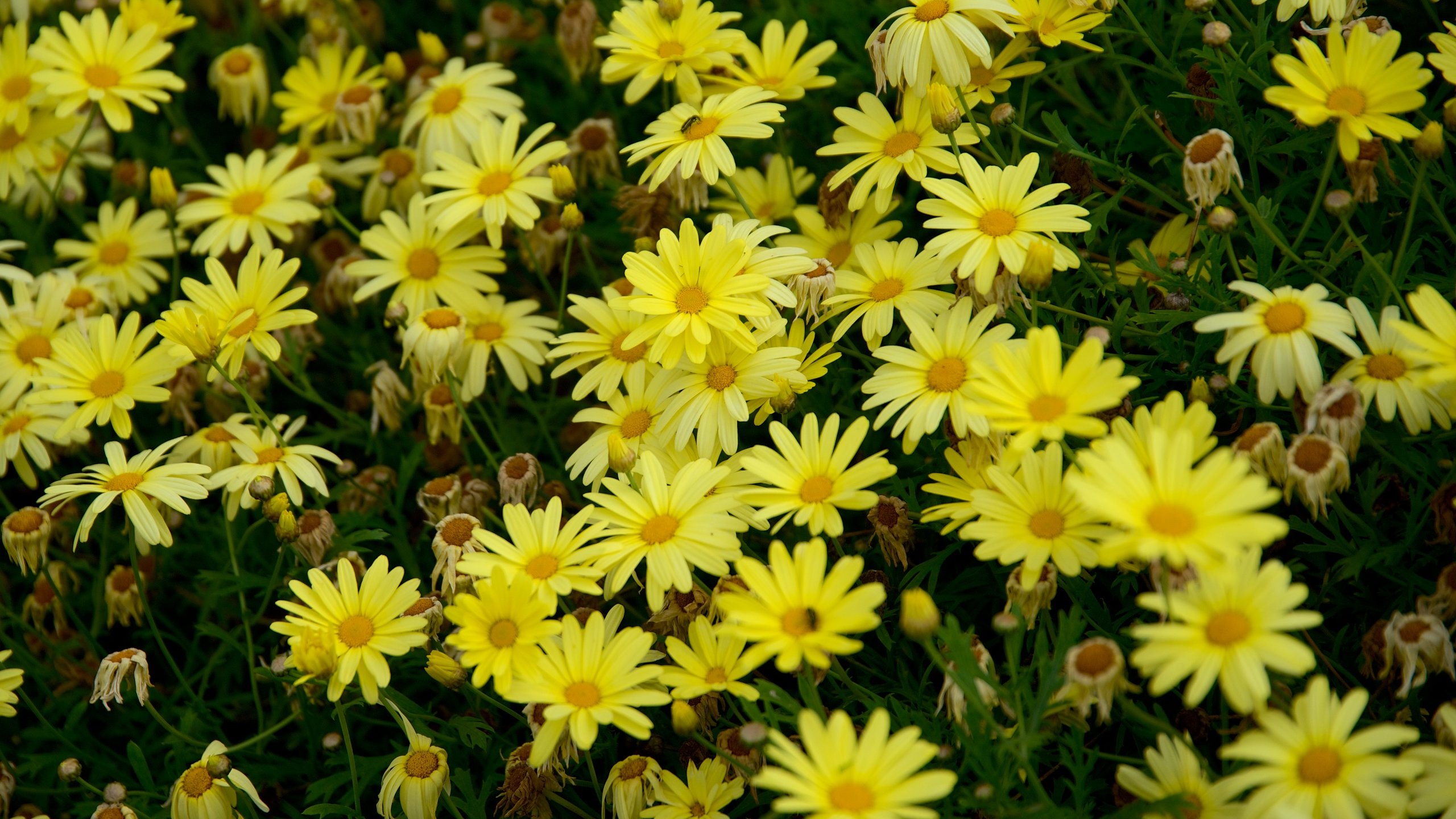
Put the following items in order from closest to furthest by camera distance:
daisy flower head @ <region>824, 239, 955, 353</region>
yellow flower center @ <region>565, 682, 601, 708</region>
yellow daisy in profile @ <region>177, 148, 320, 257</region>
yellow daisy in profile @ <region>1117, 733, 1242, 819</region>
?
yellow daisy in profile @ <region>1117, 733, 1242, 819</region> < yellow flower center @ <region>565, 682, 601, 708</region> < daisy flower head @ <region>824, 239, 955, 353</region> < yellow daisy in profile @ <region>177, 148, 320, 257</region>

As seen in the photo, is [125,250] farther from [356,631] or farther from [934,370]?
[934,370]

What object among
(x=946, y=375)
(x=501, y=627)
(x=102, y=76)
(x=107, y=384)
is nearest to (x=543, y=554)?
(x=501, y=627)

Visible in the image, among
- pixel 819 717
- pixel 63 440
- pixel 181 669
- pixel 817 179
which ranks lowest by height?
pixel 181 669

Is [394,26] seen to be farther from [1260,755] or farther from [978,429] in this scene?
[1260,755]

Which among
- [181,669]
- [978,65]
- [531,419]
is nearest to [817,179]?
[978,65]

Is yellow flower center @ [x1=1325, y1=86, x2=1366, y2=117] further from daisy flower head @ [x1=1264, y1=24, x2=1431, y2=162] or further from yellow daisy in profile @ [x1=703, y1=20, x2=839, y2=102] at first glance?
yellow daisy in profile @ [x1=703, y1=20, x2=839, y2=102]

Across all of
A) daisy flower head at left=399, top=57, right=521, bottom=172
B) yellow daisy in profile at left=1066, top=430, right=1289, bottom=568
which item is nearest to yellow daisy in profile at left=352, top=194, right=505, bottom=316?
daisy flower head at left=399, top=57, right=521, bottom=172

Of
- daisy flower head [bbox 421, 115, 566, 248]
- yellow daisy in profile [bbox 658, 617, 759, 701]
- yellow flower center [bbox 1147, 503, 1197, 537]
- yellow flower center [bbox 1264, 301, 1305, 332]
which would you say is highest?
yellow flower center [bbox 1264, 301, 1305, 332]
